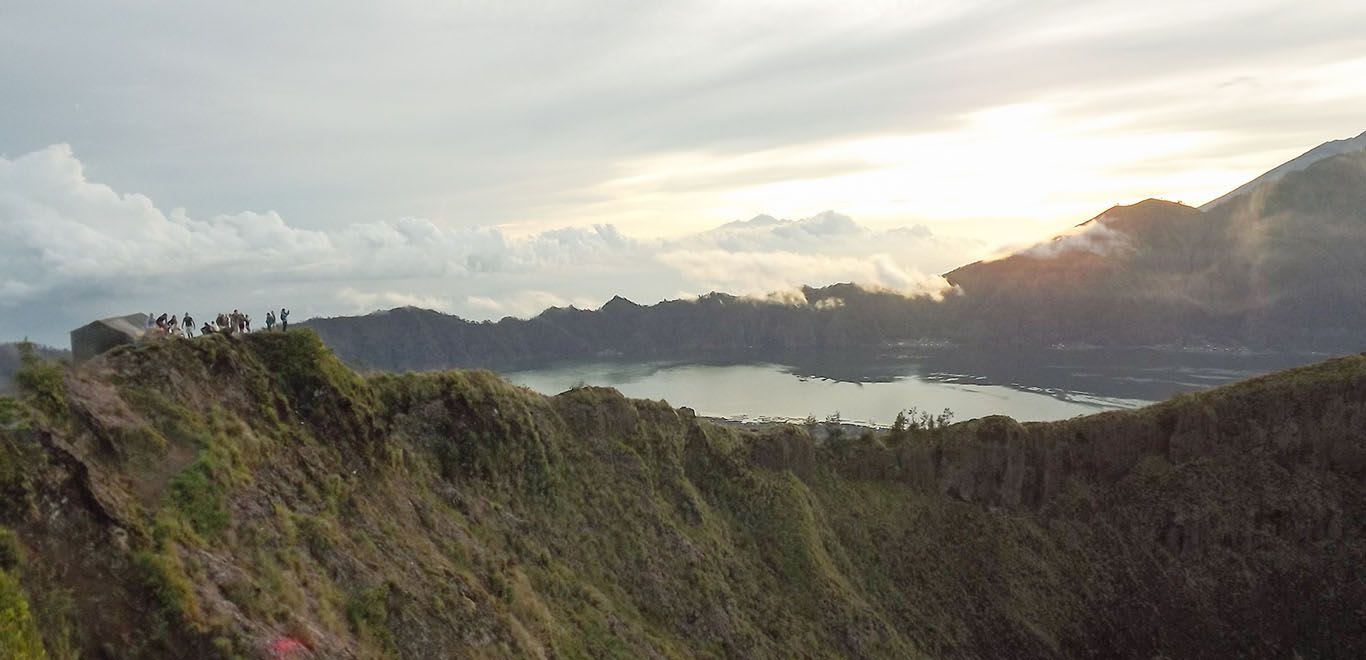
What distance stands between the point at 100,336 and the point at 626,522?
2201 cm

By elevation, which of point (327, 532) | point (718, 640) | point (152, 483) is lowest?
point (718, 640)

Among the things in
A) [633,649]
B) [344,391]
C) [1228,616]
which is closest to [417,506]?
[344,391]

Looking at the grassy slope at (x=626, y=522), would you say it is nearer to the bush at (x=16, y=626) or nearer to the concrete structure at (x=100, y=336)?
the bush at (x=16, y=626)

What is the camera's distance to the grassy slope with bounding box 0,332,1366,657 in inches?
627

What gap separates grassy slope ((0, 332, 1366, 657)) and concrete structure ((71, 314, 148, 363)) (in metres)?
3.86

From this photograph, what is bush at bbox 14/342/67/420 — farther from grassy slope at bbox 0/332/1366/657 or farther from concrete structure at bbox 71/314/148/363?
concrete structure at bbox 71/314/148/363

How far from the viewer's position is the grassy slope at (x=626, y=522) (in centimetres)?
1592

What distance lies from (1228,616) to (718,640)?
34058mm

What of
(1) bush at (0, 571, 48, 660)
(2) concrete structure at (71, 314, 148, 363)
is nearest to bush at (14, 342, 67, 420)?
(1) bush at (0, 571, 48, 660)

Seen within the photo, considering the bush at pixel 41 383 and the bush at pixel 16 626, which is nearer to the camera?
the bush at pixel 16 626

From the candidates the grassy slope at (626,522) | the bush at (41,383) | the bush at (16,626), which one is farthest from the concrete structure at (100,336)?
Result: the bush at (16,626)

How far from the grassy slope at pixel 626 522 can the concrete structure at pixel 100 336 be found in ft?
12.7

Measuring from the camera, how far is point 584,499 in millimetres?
36031

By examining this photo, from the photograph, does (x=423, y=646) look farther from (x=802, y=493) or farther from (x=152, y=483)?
(x=802, y=493)
